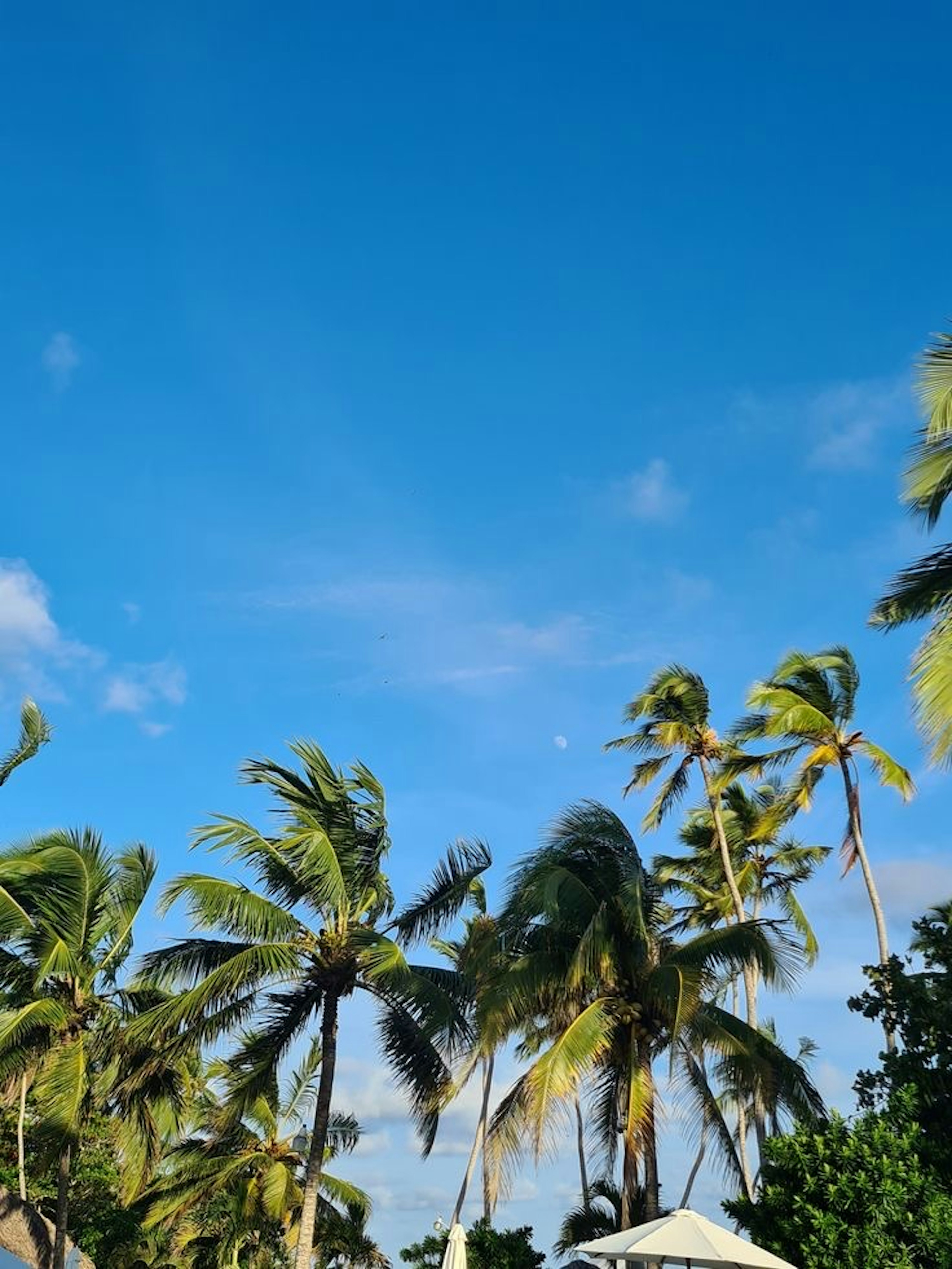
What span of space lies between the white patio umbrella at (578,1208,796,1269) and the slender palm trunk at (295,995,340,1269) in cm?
564

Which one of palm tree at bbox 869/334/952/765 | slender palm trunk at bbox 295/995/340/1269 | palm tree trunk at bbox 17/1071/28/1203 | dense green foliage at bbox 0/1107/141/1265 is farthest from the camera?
dense green foliage at bbox 0/1107/141/1265

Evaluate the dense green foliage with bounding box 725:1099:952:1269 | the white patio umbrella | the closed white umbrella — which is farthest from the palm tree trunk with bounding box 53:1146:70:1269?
the dense green foliage with bounding box 725:1099:952:1269

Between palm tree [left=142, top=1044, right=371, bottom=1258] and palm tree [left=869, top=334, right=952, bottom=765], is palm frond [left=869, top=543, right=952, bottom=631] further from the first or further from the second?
palm tree [left=142, top=1044, right=371, bottom=1258]

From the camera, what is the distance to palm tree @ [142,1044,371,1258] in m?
24.1

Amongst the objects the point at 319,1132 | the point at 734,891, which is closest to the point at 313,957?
the point at 319,1132

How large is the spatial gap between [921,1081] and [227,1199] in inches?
779

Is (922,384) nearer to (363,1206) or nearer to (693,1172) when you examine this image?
(363,1206)

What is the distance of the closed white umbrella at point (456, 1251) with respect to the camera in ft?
49.1

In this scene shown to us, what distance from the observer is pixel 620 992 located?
1764 cm

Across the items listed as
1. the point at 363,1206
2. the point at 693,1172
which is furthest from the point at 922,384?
the point at 693,1172

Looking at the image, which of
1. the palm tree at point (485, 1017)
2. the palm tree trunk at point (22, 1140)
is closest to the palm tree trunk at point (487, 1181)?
the palm tree at point (485, 1017)

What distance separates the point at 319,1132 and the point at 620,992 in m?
4.90

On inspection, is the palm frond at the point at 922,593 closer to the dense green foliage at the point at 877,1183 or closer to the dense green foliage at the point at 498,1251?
the dense green foliage at the point at 877,1183

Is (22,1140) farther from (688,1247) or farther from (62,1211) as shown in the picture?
(688,1247)
